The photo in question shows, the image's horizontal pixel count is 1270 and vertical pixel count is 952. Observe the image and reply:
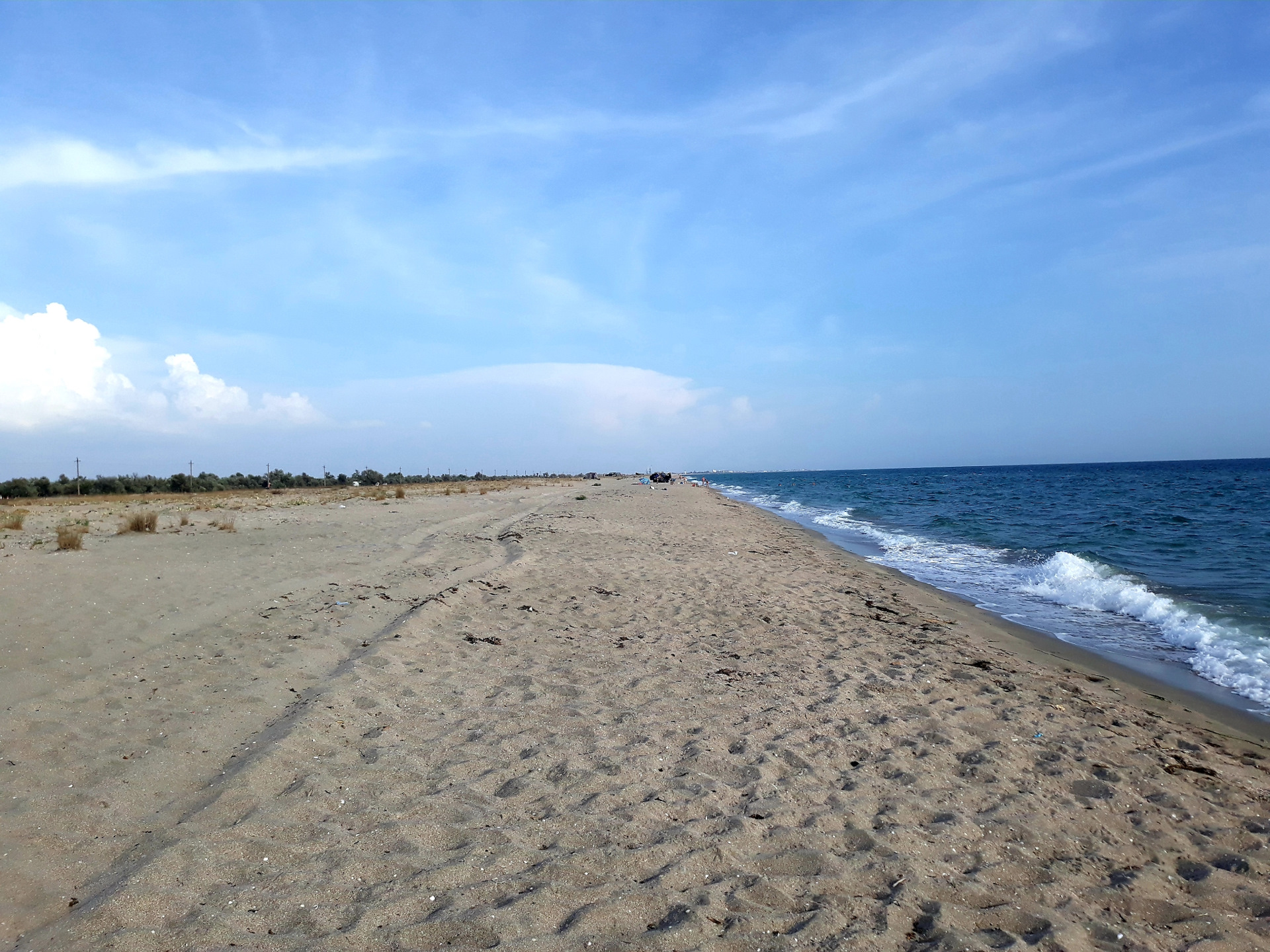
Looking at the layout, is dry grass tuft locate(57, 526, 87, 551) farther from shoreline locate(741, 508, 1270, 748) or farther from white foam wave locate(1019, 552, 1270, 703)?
white foam wave locate(1019, 552, 1270, 703)

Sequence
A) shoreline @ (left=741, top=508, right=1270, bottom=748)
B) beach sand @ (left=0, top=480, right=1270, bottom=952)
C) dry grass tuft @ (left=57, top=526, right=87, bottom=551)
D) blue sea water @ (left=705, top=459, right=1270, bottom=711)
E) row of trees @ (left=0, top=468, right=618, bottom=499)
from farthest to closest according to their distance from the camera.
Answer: row of trees @ (left=0, top=468, right=618, bottom=499) → dry grass tuft @ (left=57, top=526, right=87, bottom=551) → blue sea water @ (left=705, top=459, right=1270, bottom=711) → shoreline @ (left=741, top=508, right=1270, bottom=748) → beach sand @ (left=0, top=480, right=1270, bottom=952)

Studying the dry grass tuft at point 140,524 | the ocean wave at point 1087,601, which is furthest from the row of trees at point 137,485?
the ocean wave at point 1087,601

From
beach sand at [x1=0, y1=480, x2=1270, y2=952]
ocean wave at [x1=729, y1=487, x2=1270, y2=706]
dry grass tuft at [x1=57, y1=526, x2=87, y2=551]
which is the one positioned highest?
dry grass tuft at [x1=57, y1=526, x2=87, y2=551]

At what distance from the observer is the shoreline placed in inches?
226

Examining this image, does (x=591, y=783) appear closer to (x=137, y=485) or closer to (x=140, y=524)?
(x=140, y=524)

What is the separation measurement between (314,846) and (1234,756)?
6.29 meters

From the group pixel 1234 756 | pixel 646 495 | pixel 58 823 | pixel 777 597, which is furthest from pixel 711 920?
pixel 646 495

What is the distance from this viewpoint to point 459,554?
12.9 meters

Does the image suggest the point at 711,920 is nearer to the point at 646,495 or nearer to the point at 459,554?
the point at 459,554

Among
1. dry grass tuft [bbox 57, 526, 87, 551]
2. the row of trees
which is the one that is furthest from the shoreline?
the row of trees

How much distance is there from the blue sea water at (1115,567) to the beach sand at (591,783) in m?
1.60

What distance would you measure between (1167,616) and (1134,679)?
146 inches

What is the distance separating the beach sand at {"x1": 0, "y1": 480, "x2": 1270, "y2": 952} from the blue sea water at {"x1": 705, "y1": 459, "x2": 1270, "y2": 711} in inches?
63.1

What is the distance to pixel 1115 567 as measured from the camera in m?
14.3
